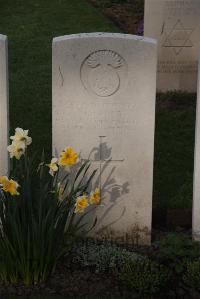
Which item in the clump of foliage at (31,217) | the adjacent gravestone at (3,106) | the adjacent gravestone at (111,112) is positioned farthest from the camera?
the adjacent gravestone at (111,112)

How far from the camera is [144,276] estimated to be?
497 cm

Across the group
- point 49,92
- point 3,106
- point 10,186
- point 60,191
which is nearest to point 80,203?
point 60,191

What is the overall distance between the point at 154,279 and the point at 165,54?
5.26 meters

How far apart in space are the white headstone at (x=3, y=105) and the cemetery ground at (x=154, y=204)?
0.83m

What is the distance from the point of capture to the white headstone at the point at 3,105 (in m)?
5.26

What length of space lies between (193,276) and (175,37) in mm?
5213

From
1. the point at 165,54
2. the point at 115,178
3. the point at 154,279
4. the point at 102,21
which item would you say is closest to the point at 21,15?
the point at 102,21

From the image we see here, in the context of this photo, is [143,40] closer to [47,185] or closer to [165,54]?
[47,185]

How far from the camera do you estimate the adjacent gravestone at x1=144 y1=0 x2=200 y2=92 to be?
9547 mm

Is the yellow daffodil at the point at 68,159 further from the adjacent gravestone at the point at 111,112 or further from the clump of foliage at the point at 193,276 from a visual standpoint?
the clump of foliage at the point at 193,276

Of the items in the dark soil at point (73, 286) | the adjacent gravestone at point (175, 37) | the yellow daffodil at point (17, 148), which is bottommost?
the dark soil at point (73, 286)

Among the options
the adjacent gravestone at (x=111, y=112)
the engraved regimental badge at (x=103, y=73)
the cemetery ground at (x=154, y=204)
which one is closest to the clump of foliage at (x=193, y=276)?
the cemetery ground at (x=154, y=204)

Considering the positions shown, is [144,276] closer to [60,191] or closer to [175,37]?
[60,191]

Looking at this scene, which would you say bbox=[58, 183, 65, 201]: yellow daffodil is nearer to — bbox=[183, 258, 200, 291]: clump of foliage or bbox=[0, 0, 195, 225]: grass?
bbox=[183, 258, 200, 291]: clump of foliage
